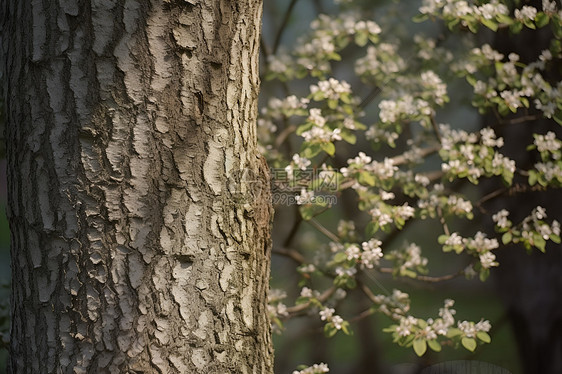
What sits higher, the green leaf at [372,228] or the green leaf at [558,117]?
the green leaf at [558,117]

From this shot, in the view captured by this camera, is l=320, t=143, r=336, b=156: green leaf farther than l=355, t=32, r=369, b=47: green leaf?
No

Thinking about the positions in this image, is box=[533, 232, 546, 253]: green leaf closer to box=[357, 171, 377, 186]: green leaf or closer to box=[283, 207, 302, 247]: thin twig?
box=[357, 171, 377, 186]: green leaf

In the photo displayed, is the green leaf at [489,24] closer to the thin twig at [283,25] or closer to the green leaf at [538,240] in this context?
the green leaf at [538,240]

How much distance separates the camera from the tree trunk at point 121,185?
4.92ft

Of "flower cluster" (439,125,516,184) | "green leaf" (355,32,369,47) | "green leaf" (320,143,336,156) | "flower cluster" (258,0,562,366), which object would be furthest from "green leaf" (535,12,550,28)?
"green leaf" (320,143,336,156)

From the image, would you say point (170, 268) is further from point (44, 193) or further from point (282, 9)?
point (282, 9)

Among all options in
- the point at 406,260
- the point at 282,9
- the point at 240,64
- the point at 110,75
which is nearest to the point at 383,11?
the point at 282,9

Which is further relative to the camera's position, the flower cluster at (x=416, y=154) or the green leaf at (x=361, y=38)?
the green leaf at (x=361, y=38)

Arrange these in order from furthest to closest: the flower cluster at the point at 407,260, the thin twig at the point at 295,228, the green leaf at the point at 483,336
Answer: the thin twig at the point at 295,228
the flower cluster at the point at 407,260
the green leaf at the point at 483,336

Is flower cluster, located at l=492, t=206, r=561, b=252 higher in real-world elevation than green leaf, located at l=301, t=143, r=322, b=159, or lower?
lower

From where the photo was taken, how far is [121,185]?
4.93 feet

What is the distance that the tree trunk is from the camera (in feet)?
4.92

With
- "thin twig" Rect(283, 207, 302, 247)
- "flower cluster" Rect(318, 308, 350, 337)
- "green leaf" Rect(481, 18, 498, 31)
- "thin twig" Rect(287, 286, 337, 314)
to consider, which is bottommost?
"flower cluster" Rect(318, 308, 350, 337)

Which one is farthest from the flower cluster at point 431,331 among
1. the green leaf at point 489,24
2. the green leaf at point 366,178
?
the green leaf at point 489,24
